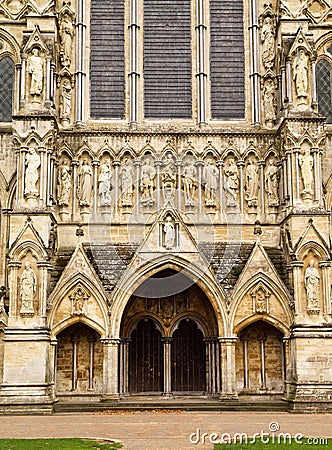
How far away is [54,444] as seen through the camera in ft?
46.0

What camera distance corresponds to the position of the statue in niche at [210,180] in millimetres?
25312

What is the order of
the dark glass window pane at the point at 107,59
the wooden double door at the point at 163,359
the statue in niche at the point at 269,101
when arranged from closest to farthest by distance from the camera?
the wooden double door at the point at 163,359 → the statue in niche at the point at 269,101 → the dark glass window pane at the point at 107,59

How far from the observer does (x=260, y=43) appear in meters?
26.7

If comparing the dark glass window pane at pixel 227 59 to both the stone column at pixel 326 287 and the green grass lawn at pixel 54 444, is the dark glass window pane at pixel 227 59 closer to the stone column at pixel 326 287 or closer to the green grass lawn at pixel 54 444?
the stone column at pixel 326 287

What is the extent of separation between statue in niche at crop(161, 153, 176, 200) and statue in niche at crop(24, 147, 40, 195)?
14.9 ft

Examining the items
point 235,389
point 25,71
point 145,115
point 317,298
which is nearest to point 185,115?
point 145,115

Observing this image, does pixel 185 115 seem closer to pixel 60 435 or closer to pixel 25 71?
pixel 25 71

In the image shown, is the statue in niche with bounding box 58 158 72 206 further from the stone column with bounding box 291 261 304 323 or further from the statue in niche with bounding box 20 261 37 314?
the stone column with bounding box 291 261 304 323

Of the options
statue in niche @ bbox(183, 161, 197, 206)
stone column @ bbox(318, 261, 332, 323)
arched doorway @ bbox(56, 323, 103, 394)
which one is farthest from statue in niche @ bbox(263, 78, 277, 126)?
arched doorway @ bbox(56, 323, 103, 394)

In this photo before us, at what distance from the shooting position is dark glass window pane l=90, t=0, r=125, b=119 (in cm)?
2627

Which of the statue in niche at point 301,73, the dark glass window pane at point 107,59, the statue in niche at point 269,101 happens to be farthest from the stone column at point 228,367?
the dark glass window pane at point 107,59

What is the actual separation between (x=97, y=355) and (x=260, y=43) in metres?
13.0

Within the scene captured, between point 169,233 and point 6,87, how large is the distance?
8.65 metres

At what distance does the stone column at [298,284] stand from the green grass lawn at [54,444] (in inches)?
403
